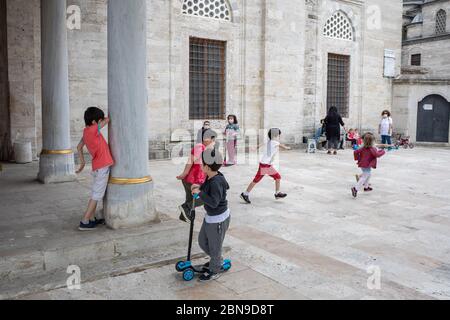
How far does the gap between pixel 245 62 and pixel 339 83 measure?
4944mm

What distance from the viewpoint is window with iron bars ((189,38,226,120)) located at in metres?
13.3

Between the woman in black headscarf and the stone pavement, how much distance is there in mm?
4981

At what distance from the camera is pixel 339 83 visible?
17.3 meters

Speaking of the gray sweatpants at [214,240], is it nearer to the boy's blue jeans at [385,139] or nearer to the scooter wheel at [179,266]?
the scooter wheel at [179,266]

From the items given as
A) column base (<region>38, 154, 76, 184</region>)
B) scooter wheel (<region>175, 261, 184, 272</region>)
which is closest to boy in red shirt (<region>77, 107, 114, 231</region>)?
scooter wheel (<region>175, 261, 184, 272</region>)

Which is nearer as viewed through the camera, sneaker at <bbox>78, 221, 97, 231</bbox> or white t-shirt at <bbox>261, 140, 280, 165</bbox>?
sneaker at <bbox>78, 221, 97, 231</bbox>

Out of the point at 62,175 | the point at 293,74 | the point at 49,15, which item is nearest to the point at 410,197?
the point at 62,175

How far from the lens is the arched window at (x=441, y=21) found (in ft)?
104

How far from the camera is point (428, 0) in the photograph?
32.6 m

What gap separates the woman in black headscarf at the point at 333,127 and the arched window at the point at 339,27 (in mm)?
3541

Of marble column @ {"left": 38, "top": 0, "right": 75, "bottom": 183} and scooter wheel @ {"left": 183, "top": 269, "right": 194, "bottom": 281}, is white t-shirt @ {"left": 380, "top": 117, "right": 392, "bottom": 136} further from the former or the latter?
scooter wheel @ {"left": 183, "top": 269, "right": 194, "bottom": 281}

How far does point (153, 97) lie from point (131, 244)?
8.26 m

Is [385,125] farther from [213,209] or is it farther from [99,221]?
[213,209]

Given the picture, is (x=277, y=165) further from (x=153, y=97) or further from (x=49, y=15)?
(x=49, y=15)
